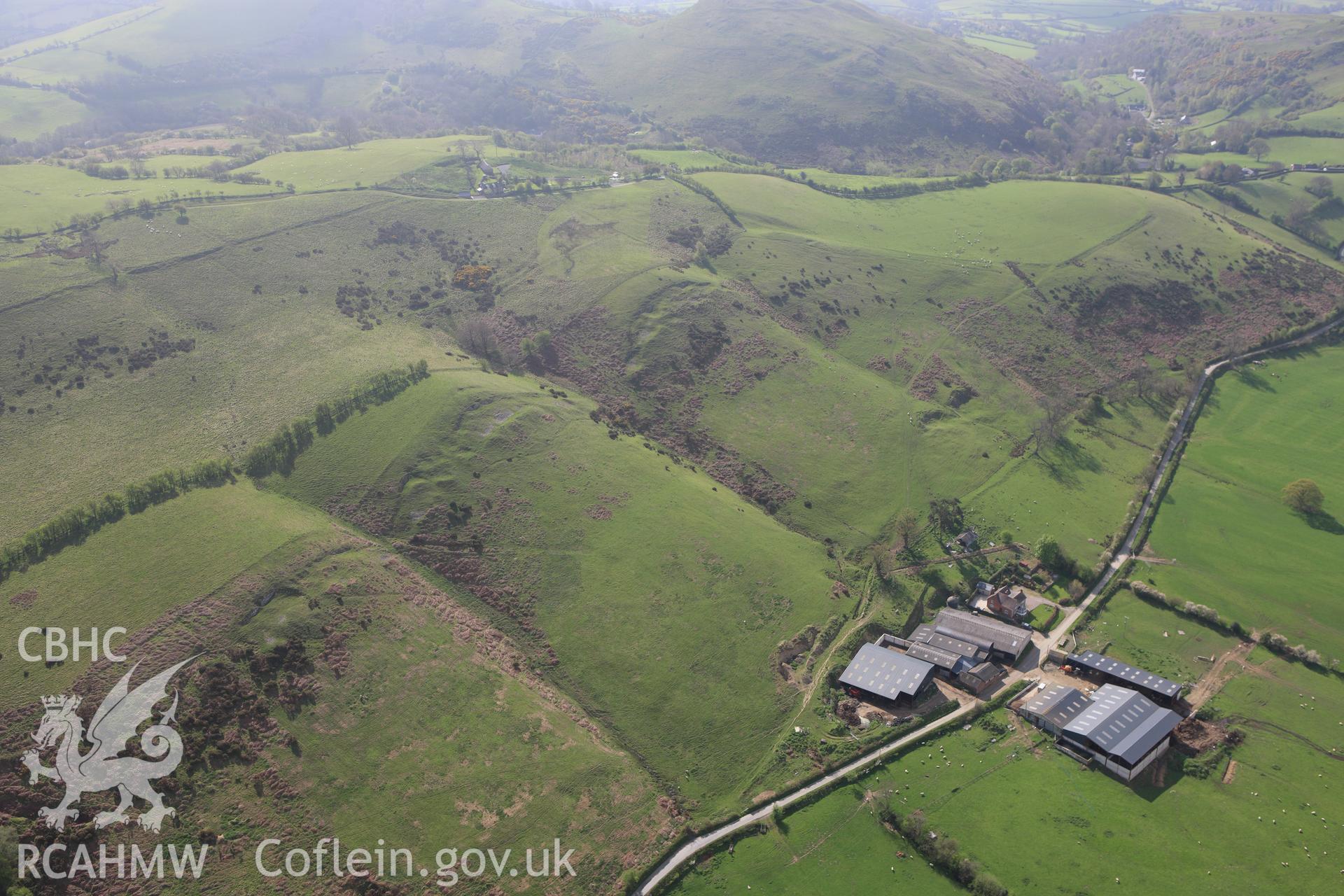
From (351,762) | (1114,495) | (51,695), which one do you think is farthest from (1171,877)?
(51,695)

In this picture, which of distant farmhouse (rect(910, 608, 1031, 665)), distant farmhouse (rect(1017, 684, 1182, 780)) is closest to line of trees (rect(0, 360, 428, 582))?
distant farmhouse (rect(910, 608, 1031, 665))

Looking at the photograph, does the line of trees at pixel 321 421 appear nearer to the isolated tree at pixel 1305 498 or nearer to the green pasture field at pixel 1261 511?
the green pasture field at pixel 1261 511

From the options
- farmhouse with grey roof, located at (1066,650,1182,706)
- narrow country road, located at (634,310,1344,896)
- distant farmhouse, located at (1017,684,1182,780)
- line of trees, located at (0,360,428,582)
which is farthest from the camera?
line of trees, located at (0,360,428,582)

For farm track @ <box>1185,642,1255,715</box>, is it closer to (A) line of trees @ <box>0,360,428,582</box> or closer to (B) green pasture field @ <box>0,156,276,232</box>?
(A) line of trees @ <box>0,360,428,582</box>

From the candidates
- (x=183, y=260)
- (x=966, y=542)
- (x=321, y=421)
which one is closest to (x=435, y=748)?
(x=321, y=421)

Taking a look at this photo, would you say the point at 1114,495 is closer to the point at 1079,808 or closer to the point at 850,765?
the point at 1079,808

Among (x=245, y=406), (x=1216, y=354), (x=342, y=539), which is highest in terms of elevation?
(x=1216, y=354)
